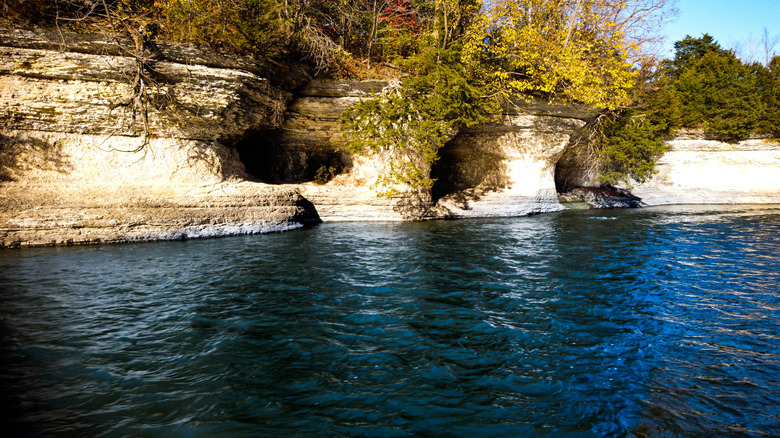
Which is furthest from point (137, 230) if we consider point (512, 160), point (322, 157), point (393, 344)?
point (512, 160)

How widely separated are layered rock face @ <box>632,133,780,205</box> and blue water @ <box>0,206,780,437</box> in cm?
1595

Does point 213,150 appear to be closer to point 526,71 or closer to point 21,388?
point 21,388

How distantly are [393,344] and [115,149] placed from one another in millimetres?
12459

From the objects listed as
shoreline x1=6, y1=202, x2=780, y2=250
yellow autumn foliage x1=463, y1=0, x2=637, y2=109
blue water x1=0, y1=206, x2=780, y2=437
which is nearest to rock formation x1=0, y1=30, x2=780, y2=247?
shoreline x1=6, y1=202, x2=780, y2=250

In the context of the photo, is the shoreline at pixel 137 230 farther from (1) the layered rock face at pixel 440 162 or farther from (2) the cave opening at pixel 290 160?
(2) the cave opening at pixel 290 160

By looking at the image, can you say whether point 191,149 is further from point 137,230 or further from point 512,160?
point 512,160

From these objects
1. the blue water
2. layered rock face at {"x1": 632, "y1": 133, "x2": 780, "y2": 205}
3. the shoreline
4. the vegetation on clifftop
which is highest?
the vegetation on clifftop

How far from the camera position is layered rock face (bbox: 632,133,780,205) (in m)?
22.6

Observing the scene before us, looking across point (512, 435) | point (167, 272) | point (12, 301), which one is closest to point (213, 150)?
point (167, 272)

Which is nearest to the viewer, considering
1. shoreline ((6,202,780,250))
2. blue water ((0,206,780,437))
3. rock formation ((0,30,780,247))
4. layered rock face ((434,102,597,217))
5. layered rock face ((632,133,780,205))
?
blue water ((0,206,780,437))

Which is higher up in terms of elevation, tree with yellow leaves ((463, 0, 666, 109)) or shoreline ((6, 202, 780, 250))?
tree with yellow leaves ((463, 0, 666, 109))

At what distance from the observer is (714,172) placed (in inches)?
904

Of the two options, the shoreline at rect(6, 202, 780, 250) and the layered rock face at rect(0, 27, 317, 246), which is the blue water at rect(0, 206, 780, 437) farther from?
the layered rock face at rect(0, 27, 317, 246)

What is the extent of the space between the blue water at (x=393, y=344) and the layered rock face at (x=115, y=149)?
2207 mm
